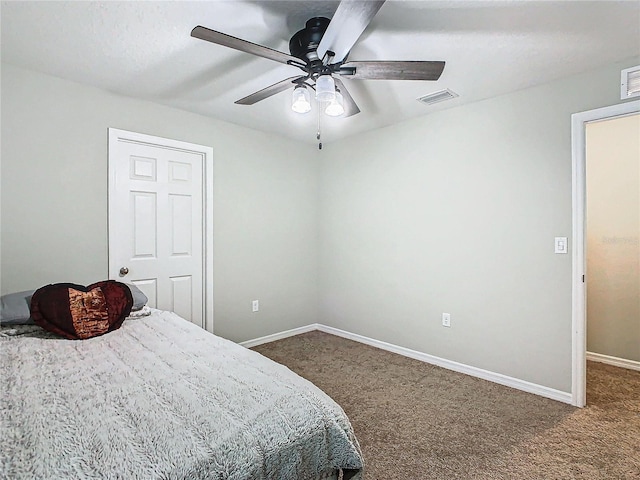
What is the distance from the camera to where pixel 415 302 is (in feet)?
11.0

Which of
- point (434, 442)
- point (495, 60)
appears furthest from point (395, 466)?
point (495, 60)

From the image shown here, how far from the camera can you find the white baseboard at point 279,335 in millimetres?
3662

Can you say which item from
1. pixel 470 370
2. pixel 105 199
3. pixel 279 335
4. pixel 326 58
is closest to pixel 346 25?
pixel 326 58

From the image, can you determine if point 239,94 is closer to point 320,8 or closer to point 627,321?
point 320,8

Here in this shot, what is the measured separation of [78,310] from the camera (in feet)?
6.35

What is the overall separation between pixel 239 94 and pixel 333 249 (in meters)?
2.04

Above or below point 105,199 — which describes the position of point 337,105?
above

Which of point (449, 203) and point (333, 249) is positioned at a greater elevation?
point (449, 203)

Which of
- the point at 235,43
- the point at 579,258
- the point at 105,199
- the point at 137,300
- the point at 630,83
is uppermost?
the point at 630,83

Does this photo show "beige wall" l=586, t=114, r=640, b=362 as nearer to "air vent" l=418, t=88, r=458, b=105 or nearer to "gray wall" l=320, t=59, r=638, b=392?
"gray wall" l=320, t=59, r=638, b=392

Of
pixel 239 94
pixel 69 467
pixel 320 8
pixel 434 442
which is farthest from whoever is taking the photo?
pixel 239 94

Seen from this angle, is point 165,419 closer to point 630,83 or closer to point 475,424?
point 475,424

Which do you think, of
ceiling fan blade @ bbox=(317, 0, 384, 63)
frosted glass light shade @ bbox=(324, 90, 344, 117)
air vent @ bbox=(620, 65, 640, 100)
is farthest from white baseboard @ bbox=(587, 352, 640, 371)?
ceiling fan blade @ bbox=(317, 0, 384, 63)

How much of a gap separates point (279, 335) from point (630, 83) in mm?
3645
